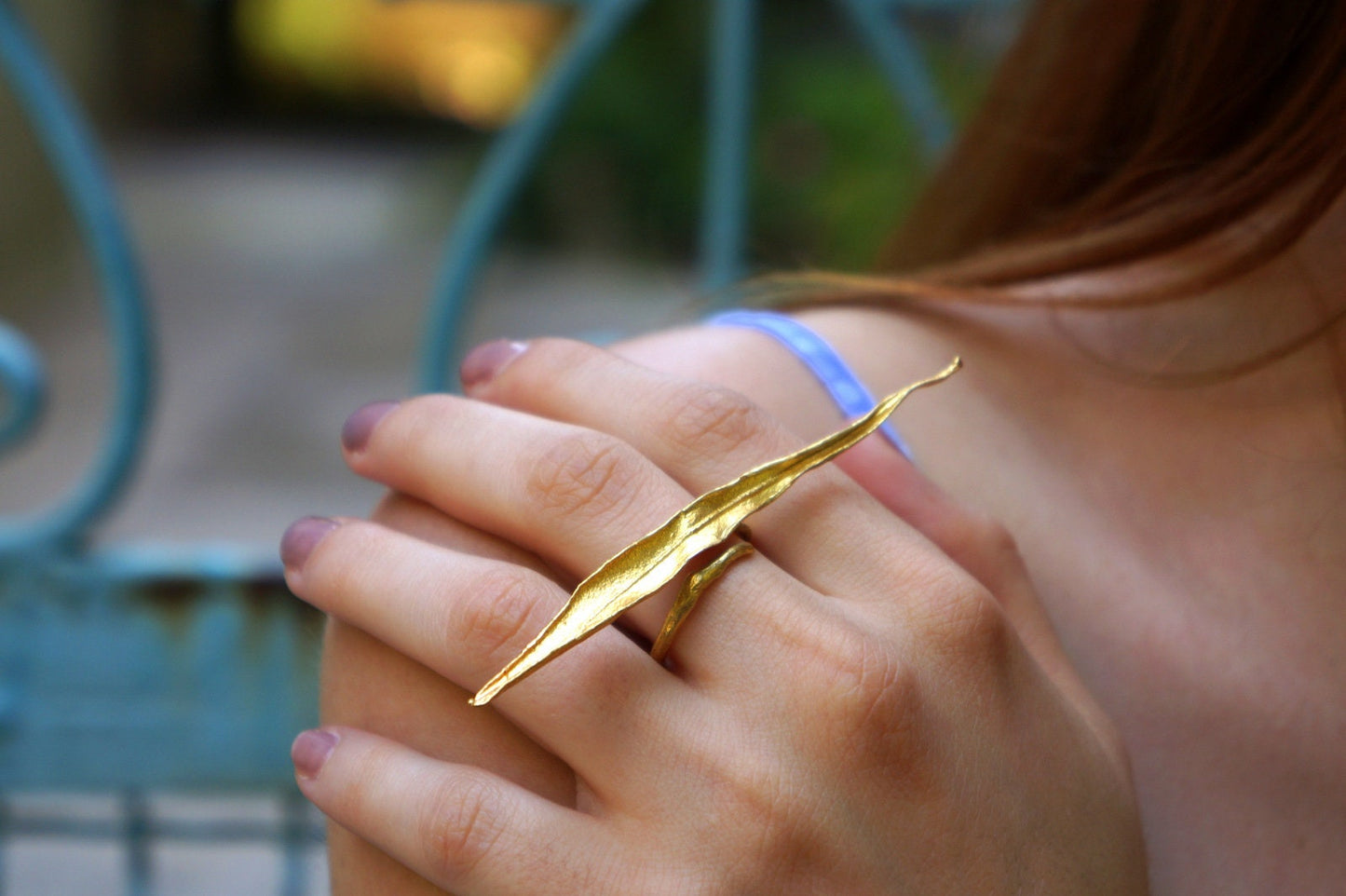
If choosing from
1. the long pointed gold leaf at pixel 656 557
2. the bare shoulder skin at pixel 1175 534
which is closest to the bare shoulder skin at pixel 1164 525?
the bare shoulder skin at pixel 1175 534

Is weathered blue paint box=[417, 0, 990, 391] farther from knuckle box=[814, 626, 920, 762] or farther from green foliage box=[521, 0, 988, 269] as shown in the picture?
green foliage box=[521, 0, 988, 269]

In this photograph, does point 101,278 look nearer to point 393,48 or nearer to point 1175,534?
point 1175,534

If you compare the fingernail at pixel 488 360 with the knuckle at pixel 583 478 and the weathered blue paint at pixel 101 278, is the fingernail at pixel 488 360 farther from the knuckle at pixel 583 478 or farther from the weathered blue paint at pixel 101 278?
the weathered blue paint at pixel 101 278

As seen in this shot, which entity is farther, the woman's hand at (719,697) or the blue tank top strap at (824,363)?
the blue tank top strap at (824,363)

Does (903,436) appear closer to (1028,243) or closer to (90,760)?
(1028,243)

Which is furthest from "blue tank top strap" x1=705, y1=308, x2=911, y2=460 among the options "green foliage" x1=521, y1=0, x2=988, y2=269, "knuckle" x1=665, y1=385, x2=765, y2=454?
"green foliage" x1=521, y1=0, x2=988, y2=269

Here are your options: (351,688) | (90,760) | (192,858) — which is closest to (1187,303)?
(351,688)

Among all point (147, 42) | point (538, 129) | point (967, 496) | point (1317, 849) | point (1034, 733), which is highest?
point (147, 42)
